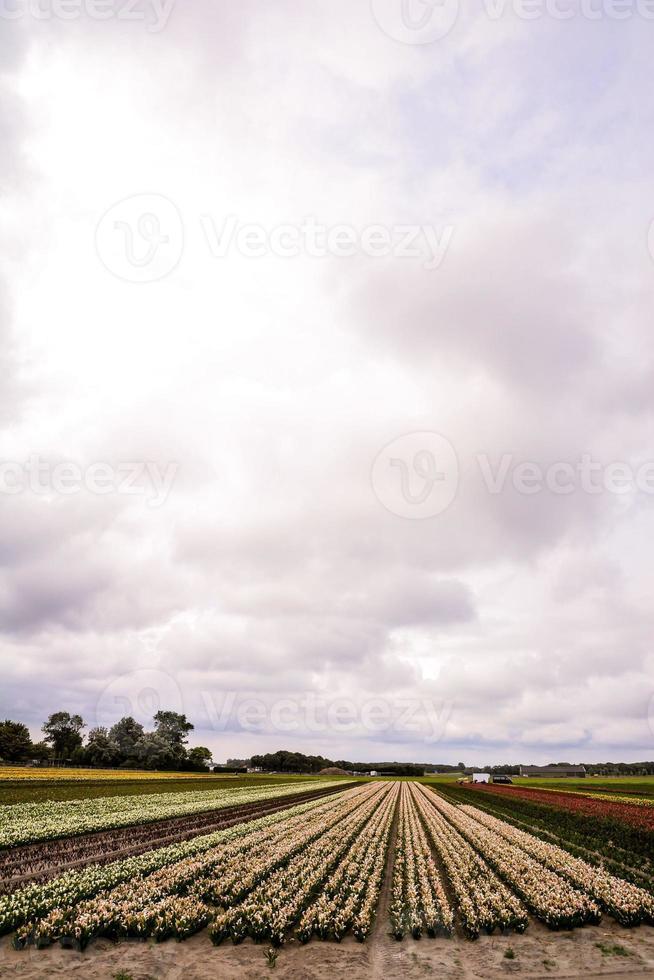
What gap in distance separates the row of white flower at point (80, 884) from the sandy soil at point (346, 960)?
1075 mm

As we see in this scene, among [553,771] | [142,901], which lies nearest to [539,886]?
[142,901]

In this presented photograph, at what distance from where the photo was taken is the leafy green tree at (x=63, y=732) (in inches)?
5952

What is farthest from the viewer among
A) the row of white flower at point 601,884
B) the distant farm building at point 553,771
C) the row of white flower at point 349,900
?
the distant farm building at point 553,771

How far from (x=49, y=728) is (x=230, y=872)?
17297 cm

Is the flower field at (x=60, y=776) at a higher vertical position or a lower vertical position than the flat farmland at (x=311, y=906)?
lower

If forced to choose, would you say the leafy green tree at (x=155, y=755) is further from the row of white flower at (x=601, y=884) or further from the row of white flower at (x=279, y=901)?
the row of white flower at (x=279, y=901)

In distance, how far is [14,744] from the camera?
405 feet

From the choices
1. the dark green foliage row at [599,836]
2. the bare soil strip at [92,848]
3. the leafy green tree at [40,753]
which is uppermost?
the bare soil strip at [92,848]

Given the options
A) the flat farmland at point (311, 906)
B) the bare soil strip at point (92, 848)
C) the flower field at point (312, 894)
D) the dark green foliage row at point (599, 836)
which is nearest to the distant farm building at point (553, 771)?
the dark green foliage row at point (599, 836)

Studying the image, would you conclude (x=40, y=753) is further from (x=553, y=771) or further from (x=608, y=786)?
(x=553, y=771)

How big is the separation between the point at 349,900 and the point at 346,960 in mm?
2962

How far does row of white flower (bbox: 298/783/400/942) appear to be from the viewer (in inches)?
489

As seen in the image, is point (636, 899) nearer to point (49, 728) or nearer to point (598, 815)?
point (598, 815)

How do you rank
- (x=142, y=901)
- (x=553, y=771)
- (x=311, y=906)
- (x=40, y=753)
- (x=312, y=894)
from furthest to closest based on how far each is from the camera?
(x=553, y=771)
(x=40, y=753)
(x=312, y=894)
(x=311, y=906)
(x=142, y=901)
